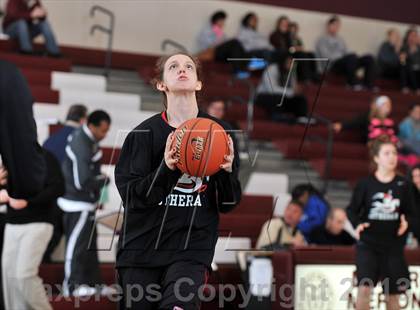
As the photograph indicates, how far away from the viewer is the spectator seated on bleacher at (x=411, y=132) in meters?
12.2

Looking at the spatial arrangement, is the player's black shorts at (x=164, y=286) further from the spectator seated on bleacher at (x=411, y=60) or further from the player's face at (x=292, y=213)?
the spectator seated on bleacher at (x=411, y=60)

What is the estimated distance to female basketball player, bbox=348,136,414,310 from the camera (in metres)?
7.33

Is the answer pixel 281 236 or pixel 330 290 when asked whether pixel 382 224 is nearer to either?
pixel 330 290

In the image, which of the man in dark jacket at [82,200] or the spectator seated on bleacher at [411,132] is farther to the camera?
the spectator seated on bleacher at [411,132]

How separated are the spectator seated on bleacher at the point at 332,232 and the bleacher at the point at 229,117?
0.54m

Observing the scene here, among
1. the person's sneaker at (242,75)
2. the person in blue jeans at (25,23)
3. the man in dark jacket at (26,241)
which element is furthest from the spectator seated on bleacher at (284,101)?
the man in dark jacket at (26,241)

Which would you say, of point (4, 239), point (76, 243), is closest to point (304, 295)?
point (76, 243)

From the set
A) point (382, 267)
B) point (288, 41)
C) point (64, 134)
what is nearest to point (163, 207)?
point (382, 267)

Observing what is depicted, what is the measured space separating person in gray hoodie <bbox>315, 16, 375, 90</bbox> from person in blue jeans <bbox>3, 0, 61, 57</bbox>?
502 centimetres

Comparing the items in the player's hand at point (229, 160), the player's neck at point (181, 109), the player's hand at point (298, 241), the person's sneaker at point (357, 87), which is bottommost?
the player's hand at point (298, 241)

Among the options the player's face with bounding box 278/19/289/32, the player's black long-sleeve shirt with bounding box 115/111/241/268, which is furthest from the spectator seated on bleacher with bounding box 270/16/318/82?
the player's black long-sleeve shirt with bounding box 115/111/241/268

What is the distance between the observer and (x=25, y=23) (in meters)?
11.5

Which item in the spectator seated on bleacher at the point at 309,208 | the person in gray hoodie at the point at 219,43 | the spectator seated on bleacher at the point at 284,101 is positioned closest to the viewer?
the spectator seated on bleacher at the point at 309,208

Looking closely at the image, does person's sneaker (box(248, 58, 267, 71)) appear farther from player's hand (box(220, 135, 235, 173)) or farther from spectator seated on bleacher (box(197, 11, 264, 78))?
player's hand (box(220, 135, 235, 173))
